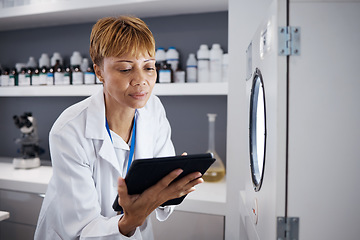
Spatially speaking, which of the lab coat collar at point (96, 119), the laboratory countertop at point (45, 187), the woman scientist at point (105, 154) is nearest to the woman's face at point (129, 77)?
the woman scientist at point (105, 154)

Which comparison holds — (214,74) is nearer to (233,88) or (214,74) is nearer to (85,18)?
(233,88)

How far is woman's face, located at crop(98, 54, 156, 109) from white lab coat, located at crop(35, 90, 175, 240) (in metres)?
0.17

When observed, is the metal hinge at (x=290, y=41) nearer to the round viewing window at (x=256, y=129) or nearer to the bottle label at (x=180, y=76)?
the round viewing window at (x=256, y=129)

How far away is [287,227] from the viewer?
0.79m

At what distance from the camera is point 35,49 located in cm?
275

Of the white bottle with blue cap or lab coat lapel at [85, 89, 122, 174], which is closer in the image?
lab coat lapel at [85, 89, 122, 174]

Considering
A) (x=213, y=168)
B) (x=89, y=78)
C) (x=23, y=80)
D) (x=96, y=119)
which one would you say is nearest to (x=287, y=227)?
(x=96, y=119)

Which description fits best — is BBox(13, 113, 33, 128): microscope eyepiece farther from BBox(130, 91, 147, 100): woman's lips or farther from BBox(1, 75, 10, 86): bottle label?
BBox(130, 91, 147, 100): woman's lips

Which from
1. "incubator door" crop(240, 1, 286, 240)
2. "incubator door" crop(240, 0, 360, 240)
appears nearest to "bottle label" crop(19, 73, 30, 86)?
"incubator door" crop(240, 1, 286, 240)

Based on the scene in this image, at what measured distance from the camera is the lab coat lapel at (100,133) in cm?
116

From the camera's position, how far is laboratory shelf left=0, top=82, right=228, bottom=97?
1.77 m

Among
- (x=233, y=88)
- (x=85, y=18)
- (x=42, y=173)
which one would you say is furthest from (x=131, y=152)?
(x=85, y=18)

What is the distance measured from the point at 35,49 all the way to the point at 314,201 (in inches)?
107

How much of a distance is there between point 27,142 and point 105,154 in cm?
161
